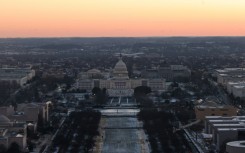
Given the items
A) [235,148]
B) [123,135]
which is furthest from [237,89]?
[235,148]

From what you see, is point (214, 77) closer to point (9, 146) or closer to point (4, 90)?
point (4, 90)

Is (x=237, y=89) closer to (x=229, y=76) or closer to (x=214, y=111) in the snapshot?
(x=229, y=76)

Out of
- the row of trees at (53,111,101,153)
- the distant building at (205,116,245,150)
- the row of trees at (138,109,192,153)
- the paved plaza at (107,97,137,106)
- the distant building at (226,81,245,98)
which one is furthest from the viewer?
the distant building at (226,81,245,98)

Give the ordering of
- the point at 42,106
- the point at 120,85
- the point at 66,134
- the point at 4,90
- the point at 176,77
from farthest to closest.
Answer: the point at 176,77 → the point at 120,85 → the point at 4,90 → the point at 42,106 → the point at 66,134

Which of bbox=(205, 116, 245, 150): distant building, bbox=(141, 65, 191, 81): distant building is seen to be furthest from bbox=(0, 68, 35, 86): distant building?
bbox=(205, 116, 245, 150): distant building

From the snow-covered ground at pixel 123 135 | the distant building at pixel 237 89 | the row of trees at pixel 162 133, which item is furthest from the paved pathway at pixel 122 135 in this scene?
the distant building at pixel 237 89

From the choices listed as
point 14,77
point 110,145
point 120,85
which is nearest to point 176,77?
point 120,85

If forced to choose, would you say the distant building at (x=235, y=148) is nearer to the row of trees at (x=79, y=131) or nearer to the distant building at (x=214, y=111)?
the row of trees at (x=79, y=131)

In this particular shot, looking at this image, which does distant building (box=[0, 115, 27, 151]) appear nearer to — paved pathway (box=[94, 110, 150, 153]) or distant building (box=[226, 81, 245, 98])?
paved pathway (box=[94, 110, 150, 153])
